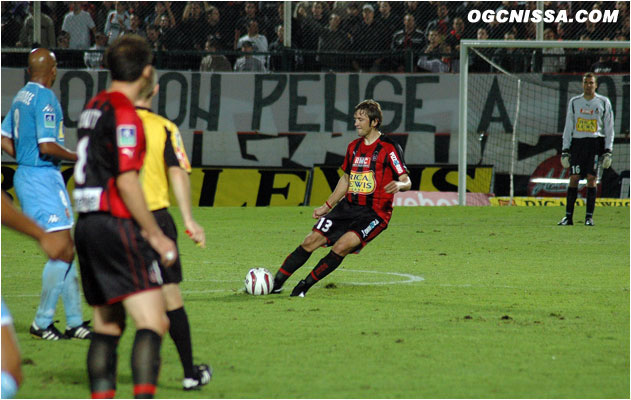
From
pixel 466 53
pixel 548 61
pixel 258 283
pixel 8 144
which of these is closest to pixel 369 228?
pixel 258 283

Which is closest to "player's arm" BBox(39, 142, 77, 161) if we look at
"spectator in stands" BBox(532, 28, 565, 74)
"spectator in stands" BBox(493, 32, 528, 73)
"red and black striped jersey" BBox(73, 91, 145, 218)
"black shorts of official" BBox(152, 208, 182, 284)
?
"black shorts of official" BBox(152, 208, 182, 284)

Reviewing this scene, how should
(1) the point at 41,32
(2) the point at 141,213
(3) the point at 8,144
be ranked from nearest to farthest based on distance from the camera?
1. (2) the point at 141,213
2. (3) the point at 8,144
3. (1) the point at 41,32

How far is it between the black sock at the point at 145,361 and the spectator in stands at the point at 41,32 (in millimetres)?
16617

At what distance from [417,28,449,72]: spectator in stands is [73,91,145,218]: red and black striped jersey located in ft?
52.6

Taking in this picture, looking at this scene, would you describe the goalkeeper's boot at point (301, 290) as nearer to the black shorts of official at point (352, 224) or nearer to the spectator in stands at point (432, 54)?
Answer: the black shorts of official at point (352, 224)

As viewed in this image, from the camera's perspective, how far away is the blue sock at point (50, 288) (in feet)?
21.4

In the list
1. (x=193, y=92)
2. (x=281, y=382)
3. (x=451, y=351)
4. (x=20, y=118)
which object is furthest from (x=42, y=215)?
(x=193, y=92)

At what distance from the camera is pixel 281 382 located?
5.38 meters

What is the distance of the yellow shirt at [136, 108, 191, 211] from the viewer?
5203 mm

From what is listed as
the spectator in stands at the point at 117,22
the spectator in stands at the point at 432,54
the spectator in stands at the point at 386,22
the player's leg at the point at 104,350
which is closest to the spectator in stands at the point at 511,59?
the spectator in stands at the point at 432,54

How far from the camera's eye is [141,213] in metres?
4.22

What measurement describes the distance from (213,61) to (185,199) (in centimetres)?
1537

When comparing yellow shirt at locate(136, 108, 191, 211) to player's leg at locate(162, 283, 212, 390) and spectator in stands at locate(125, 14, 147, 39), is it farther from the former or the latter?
spectator in stands at locate(125, 14, 147, 39)

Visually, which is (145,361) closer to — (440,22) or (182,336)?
(182,336)
